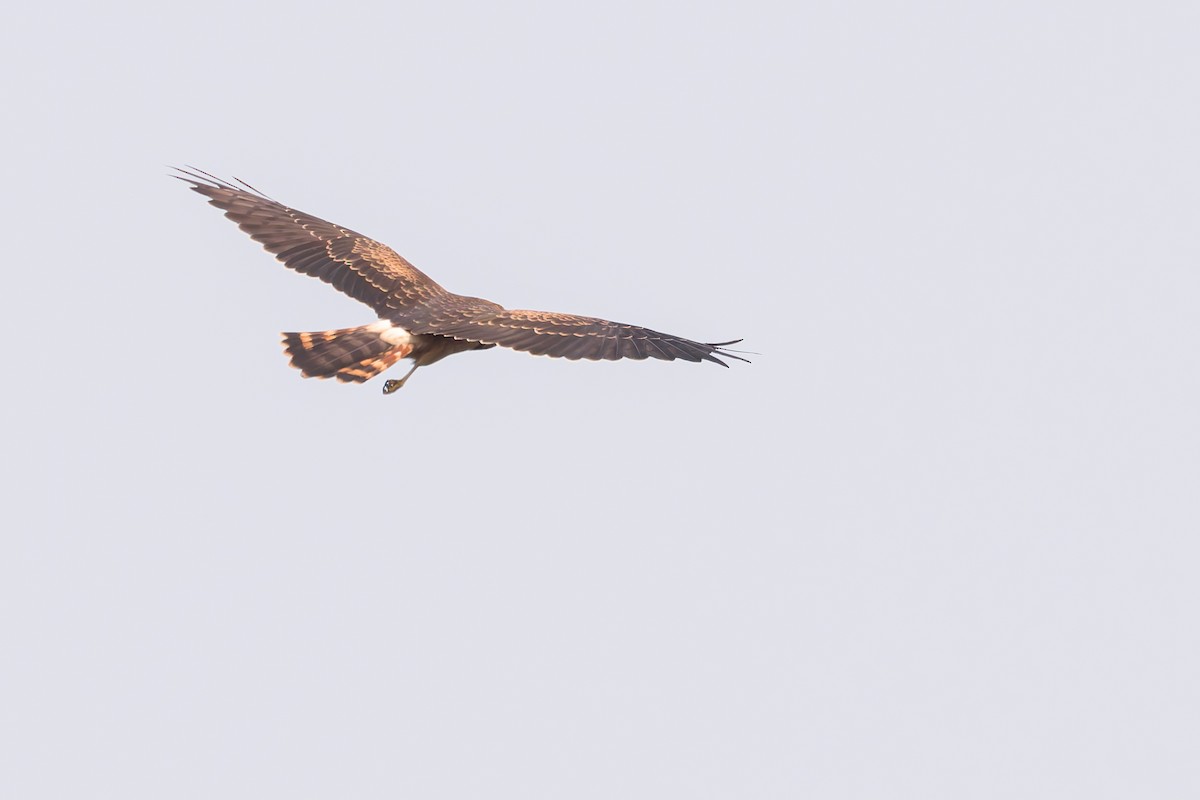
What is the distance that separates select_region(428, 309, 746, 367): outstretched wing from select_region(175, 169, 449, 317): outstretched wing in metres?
1.15

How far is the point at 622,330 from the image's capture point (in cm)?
1703

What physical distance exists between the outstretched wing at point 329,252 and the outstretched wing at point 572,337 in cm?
115

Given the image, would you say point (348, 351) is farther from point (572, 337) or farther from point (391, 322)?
point (572, 337)

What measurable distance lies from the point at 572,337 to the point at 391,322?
89.4 inches

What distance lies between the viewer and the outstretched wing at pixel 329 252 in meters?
18.7

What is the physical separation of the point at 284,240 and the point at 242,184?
1453mm

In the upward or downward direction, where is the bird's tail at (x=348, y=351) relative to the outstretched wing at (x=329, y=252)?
downward

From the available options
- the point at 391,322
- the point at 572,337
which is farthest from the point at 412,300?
the point at 572,337

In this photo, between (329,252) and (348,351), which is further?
(329,252)

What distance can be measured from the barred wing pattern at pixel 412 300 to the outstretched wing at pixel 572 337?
10 mm

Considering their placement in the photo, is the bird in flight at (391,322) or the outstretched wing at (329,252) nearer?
the bird in flight at (391,322)

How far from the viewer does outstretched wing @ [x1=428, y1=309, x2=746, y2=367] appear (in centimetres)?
1653

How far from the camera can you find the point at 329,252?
63.0ft

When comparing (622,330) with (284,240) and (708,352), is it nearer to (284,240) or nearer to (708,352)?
(708,352)
